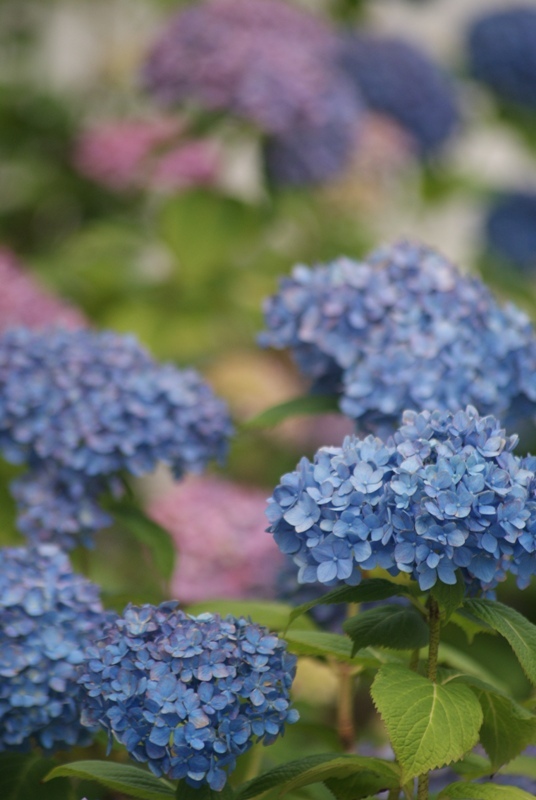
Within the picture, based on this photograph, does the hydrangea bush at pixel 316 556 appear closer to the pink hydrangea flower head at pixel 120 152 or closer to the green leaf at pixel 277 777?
the green leaf at pixel 277 777

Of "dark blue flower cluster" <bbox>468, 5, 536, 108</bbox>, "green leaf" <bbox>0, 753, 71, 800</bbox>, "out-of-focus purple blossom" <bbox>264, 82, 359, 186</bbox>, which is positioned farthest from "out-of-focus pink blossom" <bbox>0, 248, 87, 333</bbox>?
"dark blue flower cluster" <bbox>468, 5, 536, 108</bbox>

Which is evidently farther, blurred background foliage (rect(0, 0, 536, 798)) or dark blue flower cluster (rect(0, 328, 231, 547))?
blurred background foliage (rect(0, 0, 536, 798))

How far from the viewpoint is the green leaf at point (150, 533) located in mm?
1552

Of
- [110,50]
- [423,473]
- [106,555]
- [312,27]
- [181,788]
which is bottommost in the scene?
[181,788]

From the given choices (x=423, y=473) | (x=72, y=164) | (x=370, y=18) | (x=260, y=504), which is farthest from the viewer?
(x=370, y=18)

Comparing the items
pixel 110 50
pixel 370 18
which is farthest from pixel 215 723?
pixel 370 18

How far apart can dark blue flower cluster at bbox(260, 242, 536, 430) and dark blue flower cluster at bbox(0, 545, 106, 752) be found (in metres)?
0.38

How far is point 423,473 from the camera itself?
106cm

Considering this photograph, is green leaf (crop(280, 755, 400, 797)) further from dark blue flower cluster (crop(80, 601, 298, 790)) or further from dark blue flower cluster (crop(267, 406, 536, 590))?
dark blue flower cluster (crop(267, 406, 536, 590))

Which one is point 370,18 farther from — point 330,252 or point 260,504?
point 260,504

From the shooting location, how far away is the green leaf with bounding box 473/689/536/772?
1.17m

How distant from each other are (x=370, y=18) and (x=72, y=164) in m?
0.93

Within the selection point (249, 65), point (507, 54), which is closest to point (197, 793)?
point (249, 65)

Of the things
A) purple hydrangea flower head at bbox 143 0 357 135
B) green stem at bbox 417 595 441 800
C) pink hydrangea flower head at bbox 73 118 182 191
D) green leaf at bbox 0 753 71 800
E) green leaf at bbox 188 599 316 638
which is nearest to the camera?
green stem at bbox 417 595 441 800
